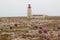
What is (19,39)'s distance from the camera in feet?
67.5

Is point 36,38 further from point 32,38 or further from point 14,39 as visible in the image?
point 14,39

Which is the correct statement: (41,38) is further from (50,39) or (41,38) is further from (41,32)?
(41,32)

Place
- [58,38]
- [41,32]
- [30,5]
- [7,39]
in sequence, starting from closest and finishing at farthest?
[7,39] < [58,38] < [41,32] < [30,5]

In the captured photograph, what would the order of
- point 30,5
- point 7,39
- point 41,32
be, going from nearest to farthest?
point 7,39 → point 41,32 → point 30,5

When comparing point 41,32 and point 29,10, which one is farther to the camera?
point 29,10

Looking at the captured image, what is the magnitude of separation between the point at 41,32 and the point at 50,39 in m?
3.28

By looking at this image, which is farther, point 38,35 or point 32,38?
point 38,35

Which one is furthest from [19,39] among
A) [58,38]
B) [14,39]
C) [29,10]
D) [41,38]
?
[29,10]

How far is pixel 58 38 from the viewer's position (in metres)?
21.8

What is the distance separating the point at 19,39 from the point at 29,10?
35.3 meters

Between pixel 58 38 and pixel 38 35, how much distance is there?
1884 millimetres

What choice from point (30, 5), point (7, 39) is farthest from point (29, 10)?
point (7, 39)

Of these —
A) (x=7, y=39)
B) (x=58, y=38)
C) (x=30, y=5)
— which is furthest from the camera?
(x=30, y=5)

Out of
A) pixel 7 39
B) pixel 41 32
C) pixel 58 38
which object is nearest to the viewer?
pixel 7 39
